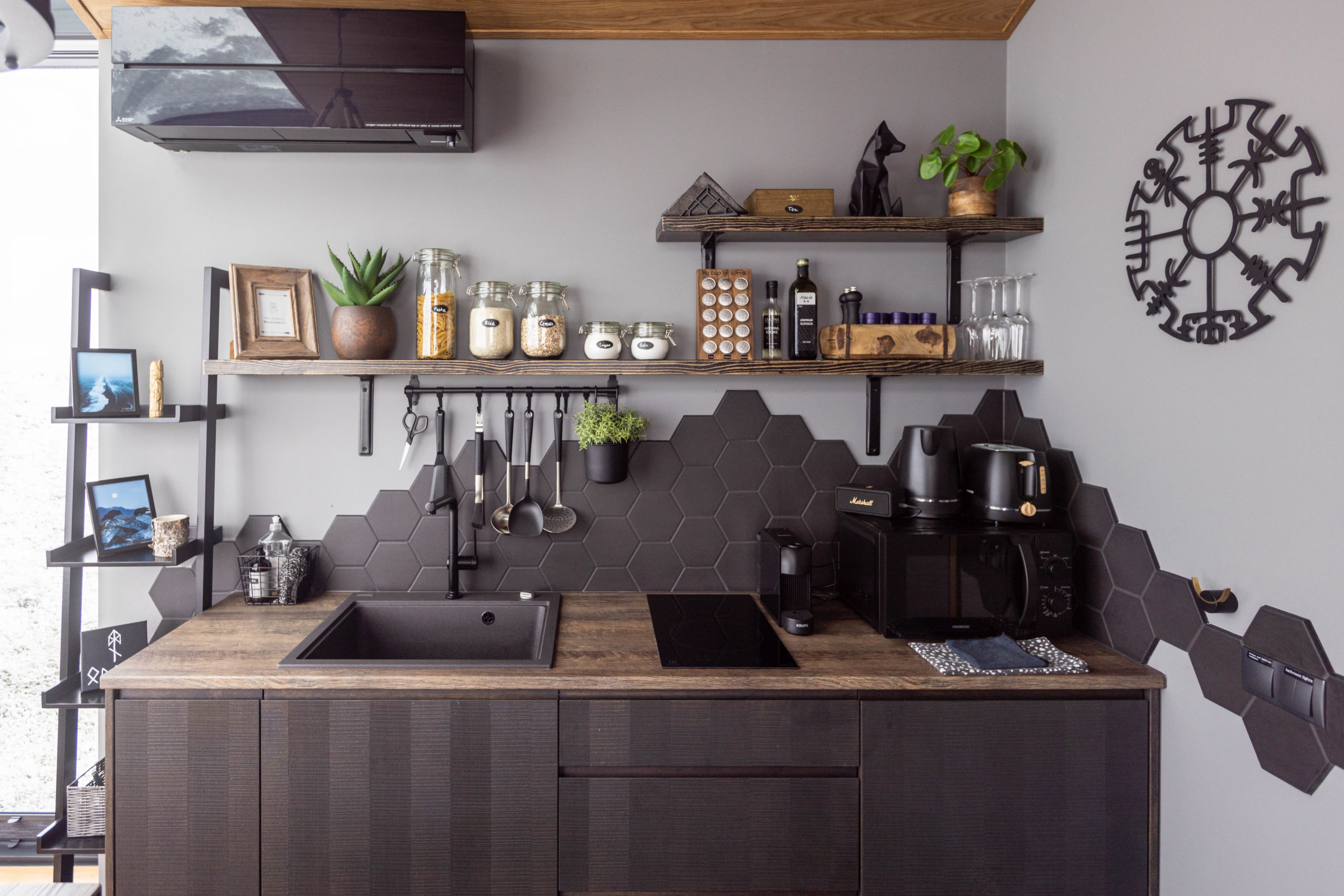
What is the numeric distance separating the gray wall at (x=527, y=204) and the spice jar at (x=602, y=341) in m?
0.18

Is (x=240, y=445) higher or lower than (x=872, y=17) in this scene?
lower

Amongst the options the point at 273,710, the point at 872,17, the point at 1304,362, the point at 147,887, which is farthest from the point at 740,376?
the point at 147,887

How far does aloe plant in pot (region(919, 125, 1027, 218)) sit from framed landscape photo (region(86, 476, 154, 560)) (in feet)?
7.59

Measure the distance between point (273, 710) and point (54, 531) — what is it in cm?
138

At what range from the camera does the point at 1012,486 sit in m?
1.73

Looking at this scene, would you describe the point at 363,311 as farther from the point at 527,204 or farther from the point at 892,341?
the point at 892,341

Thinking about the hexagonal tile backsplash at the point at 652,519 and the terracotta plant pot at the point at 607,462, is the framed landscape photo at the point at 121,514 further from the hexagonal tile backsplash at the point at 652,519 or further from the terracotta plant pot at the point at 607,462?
the terracotta plant pot at the point at 607,462

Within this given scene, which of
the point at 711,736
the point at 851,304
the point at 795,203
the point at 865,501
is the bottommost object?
the point at 711,736

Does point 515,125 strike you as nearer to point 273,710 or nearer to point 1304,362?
point 273,710

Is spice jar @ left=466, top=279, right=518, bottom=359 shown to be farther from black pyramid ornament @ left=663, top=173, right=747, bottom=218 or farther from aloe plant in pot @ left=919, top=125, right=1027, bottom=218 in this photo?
aloe plant in pot @ left=919, top=125, right=1027, bottom=218

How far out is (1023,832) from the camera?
1463 mm

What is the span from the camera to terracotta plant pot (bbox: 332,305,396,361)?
191cm

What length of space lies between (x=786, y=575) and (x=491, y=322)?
1040 millimetres

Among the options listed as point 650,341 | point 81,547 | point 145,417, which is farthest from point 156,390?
point 650,341
